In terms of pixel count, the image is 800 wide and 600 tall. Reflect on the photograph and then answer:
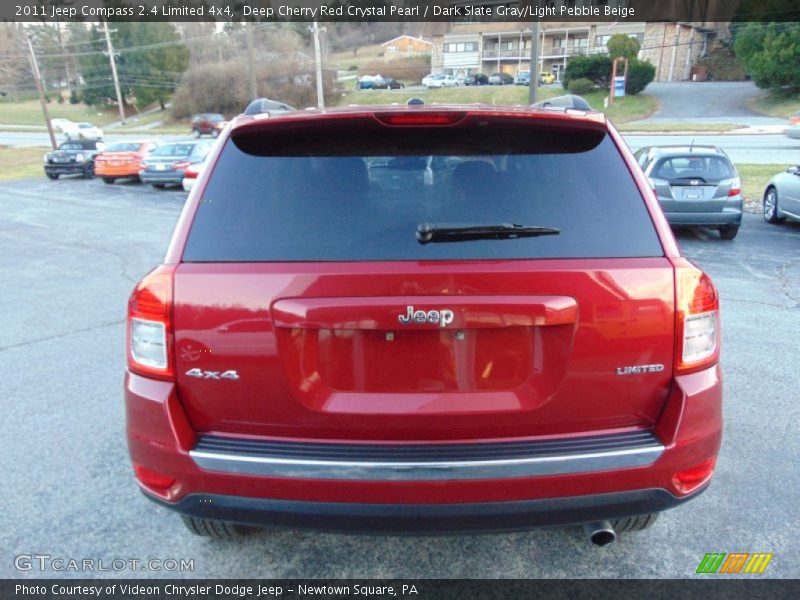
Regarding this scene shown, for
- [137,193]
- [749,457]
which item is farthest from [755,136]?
[749,457]

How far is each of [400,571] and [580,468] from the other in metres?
1.06

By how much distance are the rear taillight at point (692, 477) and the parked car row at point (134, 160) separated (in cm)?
1462

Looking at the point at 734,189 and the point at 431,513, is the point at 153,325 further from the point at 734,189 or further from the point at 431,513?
the point at 734,189

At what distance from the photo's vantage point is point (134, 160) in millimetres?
20688

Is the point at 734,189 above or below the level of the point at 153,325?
below

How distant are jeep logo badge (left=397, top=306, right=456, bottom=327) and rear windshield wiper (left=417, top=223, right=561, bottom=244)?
9.9 inches

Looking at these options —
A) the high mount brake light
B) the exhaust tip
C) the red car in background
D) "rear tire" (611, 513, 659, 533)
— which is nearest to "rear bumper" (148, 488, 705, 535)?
the exhaust tip

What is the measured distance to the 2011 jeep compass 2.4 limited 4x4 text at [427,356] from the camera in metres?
1.89

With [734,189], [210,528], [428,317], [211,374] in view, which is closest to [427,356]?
[428,317]

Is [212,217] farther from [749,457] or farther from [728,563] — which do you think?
[749,457]

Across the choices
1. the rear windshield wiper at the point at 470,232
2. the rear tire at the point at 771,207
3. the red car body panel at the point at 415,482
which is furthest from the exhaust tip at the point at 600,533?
the rear tire at the point at 771,207

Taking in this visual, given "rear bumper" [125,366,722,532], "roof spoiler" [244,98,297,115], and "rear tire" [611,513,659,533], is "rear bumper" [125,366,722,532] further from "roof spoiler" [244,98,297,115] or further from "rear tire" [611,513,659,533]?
"roof spoiler" [244,98,297,115]

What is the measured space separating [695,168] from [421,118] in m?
9.22

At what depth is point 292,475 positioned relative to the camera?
1913 mm
